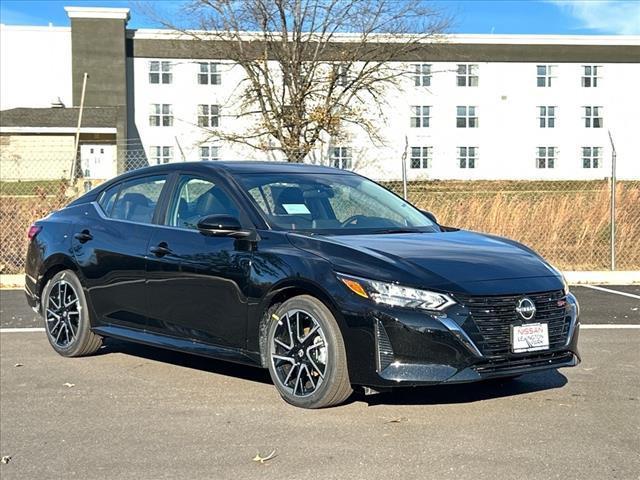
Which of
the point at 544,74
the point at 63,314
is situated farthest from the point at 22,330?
the point at 544,74

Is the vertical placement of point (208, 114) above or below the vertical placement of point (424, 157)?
above

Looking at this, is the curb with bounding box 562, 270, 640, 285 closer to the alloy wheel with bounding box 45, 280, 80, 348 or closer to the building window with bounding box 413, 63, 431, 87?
the alloy wheel with bounding box 45, 280, 80, 348

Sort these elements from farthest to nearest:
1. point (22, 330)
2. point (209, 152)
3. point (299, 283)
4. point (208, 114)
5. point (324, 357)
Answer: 1. point (208, 114)
2. point (209, 152)
3. point (22, 330)
4. point (299, 283)
5. point (324, 357)

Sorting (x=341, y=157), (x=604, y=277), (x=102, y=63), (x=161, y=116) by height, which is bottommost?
(x=604, y=277)

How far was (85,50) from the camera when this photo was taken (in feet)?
162

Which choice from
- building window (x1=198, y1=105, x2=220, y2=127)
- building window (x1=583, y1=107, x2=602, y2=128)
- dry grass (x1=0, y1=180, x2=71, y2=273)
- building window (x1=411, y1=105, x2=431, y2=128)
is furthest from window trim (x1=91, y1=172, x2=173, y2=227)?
building window (x1=583, y1=107, x2=602, y2=128)

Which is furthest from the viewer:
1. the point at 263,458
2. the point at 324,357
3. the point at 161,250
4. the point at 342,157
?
the point at 342,157

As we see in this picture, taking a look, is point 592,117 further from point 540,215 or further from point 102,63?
point 540,215

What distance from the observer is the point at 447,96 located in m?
51.3

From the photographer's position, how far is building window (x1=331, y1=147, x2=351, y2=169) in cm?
4394

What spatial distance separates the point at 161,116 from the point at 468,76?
19.3 metres

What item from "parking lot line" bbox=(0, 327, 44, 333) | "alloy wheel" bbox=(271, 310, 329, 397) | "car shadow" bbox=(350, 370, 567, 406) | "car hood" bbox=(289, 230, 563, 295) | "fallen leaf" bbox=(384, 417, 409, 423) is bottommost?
"fallen leaf" bbox=(384, 417, 409, 423)

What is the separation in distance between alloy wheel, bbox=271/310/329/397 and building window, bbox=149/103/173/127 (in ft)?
150

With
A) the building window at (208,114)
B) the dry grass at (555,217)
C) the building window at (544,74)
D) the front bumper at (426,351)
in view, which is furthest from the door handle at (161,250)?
the building window at (544,74)
